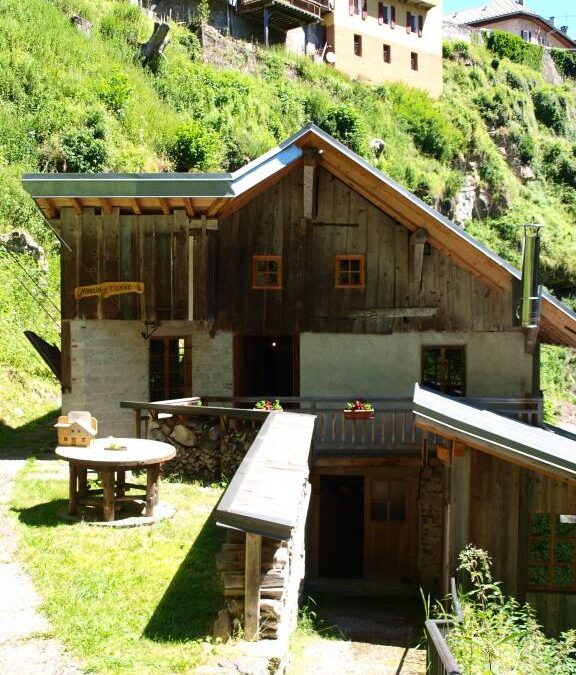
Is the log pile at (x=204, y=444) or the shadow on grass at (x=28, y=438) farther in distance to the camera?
the shadow on grass at (x=28, y=438)

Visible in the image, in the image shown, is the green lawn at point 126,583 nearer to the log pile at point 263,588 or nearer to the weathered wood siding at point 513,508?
the log pile at point 263,588

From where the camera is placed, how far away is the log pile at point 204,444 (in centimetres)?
1350

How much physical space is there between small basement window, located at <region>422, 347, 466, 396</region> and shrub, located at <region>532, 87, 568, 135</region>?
4722cm

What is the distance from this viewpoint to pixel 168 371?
16.3 metres

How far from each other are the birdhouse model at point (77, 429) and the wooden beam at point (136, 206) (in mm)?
5474

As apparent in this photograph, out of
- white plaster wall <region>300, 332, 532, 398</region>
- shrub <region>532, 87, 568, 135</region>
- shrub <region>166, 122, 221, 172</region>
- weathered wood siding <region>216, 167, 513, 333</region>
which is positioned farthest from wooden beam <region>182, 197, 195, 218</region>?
shrub <region>532, 87, 568, 135</region>

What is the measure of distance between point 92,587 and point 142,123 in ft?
84.5

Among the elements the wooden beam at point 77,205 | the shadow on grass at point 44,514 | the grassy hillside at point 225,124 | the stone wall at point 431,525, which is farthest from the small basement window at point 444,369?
the grassy hillside at point 225,124

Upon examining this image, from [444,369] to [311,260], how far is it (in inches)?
137

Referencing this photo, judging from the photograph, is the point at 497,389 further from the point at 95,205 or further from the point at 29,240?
Result: the point at 29,240

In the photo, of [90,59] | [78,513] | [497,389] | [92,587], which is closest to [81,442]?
[78,513]

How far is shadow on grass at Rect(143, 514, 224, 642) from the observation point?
705 cm

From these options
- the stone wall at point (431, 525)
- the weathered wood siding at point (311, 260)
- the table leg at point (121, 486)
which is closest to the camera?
the table leg at point (121, 486)

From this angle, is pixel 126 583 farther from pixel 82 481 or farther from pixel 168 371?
pixel 168 371
